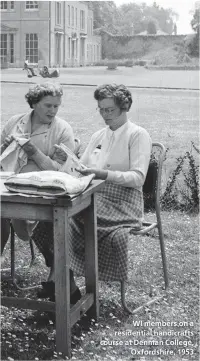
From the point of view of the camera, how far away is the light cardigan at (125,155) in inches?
137

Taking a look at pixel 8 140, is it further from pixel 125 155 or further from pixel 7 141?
pixel 125 155

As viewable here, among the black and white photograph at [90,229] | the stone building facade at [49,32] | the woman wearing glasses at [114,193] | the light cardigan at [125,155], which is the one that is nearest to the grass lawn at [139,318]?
the black and white photograph at [90,229]

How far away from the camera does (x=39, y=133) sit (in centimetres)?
370

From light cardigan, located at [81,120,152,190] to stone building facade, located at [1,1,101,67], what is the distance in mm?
1694

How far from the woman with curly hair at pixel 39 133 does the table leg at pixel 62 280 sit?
63 cm

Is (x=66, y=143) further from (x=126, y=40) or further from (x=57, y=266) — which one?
(x=126, y=40)

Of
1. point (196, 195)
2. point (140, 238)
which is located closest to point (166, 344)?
point (140, 238)

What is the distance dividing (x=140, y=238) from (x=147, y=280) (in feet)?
3.44

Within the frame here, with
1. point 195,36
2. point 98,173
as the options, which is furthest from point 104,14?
point 98,173

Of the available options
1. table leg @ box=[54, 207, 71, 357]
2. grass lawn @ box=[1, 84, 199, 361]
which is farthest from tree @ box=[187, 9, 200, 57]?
A: table leg @ box=[54, 207, 71, 357]

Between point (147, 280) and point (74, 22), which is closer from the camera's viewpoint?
point (147, 280)

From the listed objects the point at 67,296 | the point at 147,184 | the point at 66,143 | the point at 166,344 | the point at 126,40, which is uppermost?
the point at 126,40

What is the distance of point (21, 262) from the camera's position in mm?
4410

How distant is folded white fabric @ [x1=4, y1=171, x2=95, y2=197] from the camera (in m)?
2.75
